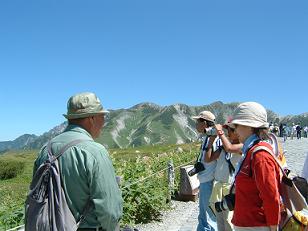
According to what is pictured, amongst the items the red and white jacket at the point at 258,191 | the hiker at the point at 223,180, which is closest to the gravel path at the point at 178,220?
the hiker at the point at 223,180

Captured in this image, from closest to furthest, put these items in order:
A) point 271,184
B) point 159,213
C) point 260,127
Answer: point 271,184, point 260,127, point 159,213

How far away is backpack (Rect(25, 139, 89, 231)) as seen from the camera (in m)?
3.16

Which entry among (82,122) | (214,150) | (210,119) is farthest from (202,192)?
(82,122)

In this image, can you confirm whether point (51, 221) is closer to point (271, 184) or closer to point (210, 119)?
point (271, 184)

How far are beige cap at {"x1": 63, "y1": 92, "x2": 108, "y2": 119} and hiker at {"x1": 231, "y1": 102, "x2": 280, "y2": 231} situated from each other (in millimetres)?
1270

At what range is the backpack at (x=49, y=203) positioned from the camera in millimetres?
3161

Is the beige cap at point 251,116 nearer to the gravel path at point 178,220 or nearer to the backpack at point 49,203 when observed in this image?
the backpack at point 49,203

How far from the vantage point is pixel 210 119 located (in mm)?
6414

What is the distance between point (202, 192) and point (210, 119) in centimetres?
111

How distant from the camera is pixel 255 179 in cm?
363

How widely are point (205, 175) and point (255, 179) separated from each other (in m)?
2.90

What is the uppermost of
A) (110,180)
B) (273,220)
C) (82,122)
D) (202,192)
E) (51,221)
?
(82,122)

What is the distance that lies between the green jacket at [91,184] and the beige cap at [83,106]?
0.94 ft

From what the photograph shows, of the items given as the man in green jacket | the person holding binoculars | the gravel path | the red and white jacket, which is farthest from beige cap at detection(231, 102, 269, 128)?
the gravel path
